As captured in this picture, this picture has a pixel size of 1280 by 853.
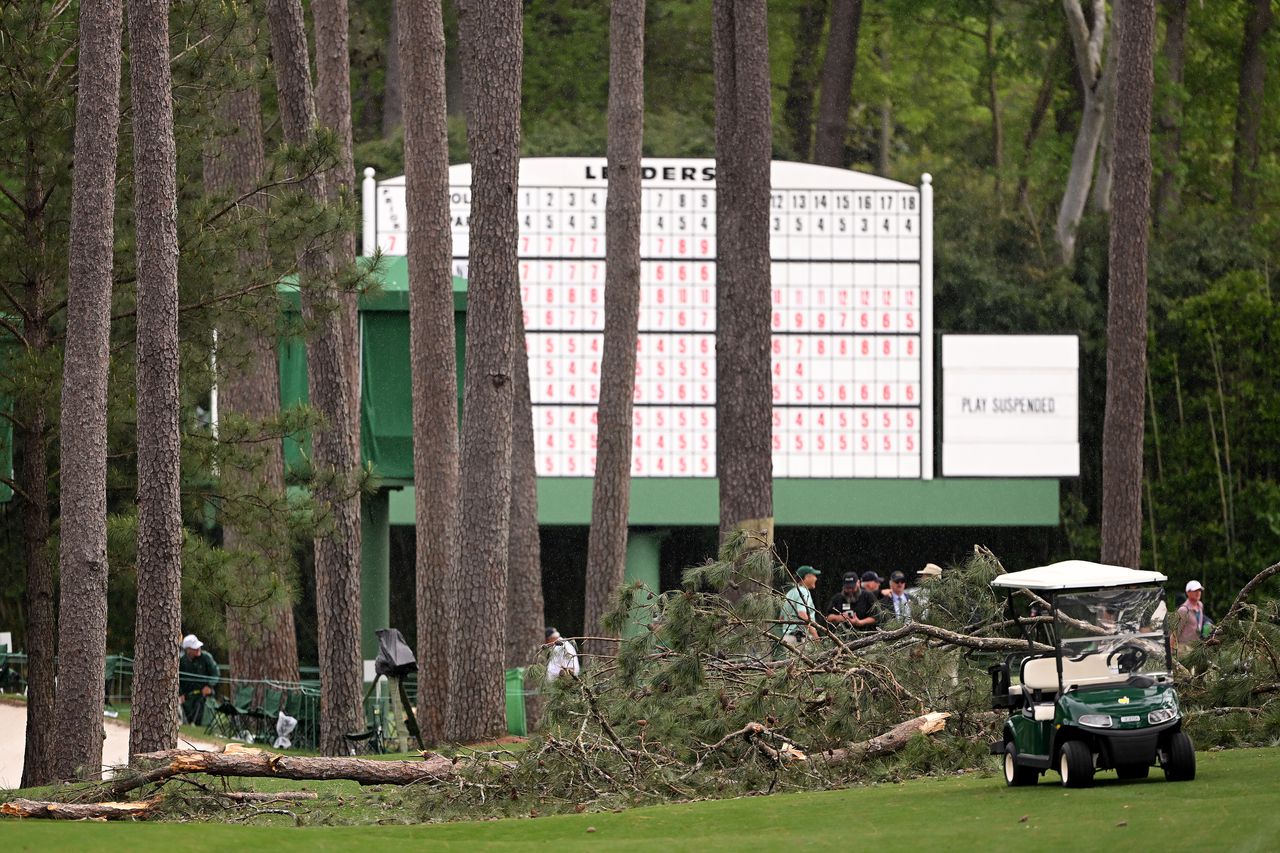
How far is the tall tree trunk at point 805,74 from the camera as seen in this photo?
4044 centimetres

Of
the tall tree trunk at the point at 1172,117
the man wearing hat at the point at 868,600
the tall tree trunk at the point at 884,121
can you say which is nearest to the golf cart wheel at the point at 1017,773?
the man wearing hat at the point at 868,600

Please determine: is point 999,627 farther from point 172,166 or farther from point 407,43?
point 407,43

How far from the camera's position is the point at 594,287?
27.4 meters

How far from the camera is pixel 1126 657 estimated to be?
A: 10367 mm

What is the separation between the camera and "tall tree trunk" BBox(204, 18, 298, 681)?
16.8 meters

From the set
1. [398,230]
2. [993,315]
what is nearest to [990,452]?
[993,315]

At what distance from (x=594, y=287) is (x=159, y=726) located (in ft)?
46.5

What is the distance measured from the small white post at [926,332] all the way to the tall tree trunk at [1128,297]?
7.81m

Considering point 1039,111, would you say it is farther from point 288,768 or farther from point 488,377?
point 288,768

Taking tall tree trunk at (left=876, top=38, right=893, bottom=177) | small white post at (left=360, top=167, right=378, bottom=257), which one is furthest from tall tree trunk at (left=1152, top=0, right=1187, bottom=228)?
small white post at (left=360, top=167, right=378, bottom=257)

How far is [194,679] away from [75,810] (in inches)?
504

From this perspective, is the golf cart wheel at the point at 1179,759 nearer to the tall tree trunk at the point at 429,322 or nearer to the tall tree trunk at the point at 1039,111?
the tall tree trunk at the point at 429,322

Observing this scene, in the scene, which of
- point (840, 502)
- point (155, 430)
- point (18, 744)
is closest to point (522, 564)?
point (18, 744)

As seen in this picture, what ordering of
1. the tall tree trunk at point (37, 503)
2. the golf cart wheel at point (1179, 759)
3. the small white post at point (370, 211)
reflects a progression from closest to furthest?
the golf cart wheel at point (1179, 759) → the tall tree trunk at point (37, 503) → the small white post at point (370, 211)
